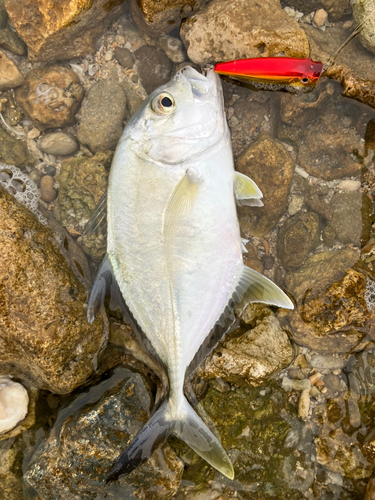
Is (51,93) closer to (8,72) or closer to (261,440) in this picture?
(8,72)

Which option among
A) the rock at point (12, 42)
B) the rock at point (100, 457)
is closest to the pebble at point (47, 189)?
the rock at point (12, 42)

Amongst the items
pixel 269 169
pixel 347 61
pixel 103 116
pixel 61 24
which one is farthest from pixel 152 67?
pixel 347 61

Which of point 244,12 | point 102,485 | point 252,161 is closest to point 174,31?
point 244,12

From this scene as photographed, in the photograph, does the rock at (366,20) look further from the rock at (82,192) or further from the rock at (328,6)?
the rock at (82,192)

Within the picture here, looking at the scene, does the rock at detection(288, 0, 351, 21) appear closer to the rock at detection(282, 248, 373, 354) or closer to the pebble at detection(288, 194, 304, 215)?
the pebble at detection(288, 194, 304, 215)

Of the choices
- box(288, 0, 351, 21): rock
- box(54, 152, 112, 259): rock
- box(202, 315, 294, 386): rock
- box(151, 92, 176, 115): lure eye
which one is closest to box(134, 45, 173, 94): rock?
box(54, 152, 112, 259): rock

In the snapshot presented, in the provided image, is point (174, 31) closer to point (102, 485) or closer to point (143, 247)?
point (143, 247)
